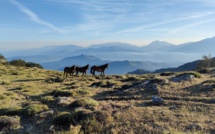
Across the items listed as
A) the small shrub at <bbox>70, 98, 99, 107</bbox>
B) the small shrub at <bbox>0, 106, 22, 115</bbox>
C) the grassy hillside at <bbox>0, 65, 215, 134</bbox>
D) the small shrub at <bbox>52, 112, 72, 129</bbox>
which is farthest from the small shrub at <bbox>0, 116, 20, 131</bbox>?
the small shrub at <bbox>70, 98, 99, 107</bbox>

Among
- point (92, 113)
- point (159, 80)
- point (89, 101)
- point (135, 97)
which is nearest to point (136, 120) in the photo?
point (92, 113)

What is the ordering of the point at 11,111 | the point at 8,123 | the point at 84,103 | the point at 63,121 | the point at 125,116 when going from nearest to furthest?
the point at 63,121 < the point at 125,116 < the point at 8,123 < the point at 11,111 < the point at 84,103

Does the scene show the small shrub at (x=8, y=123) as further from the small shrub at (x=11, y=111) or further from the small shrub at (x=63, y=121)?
the small shrub at (x=63, y=121)

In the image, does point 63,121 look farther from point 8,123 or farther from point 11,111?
point 11,111

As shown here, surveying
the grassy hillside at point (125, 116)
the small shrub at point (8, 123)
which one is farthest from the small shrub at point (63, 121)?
the small shrub at point (8, 123)

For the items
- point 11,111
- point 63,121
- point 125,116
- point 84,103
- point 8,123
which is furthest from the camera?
point 84,103

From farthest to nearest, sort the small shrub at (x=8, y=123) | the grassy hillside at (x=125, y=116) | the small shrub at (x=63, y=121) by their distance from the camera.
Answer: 1. the small shrub at (x=8, y=123)
2. the small shrub at (x=63, y=121)
3. the grassy hillside at (x=125, y=116)

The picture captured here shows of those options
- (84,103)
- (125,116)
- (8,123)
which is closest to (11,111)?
(8,123)

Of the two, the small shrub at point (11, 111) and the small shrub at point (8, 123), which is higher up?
the small shrub at point (11, 111)

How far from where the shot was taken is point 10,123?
13844 millimetres

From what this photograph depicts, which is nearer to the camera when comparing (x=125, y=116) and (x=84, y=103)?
(x=125, y=116)

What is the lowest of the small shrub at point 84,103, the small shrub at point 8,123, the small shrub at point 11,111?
the small shrub at point 8,123

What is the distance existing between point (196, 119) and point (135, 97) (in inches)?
249

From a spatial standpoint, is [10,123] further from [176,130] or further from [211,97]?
[211,97]
